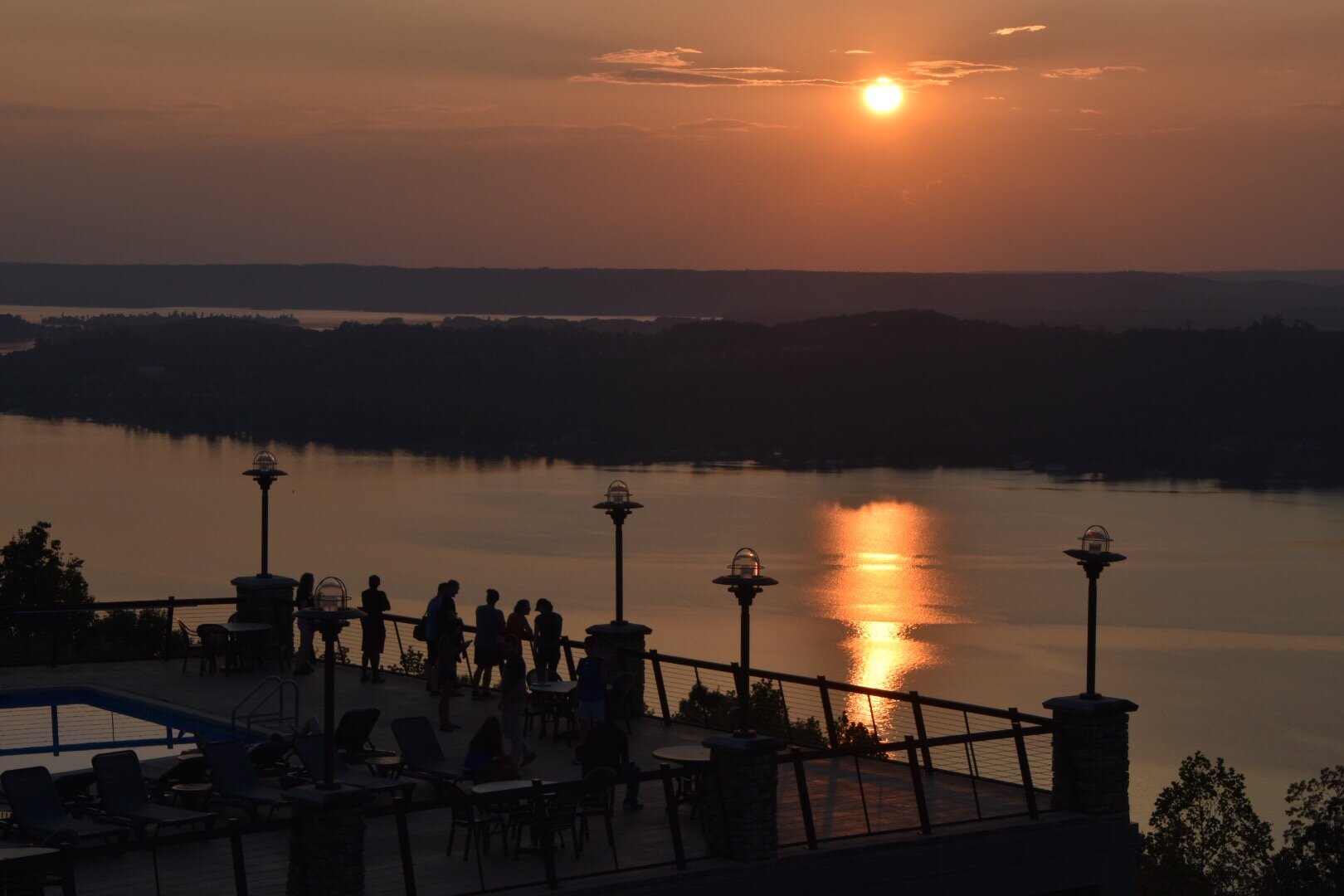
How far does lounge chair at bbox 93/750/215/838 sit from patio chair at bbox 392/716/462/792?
8.20ft

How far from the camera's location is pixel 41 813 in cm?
1455

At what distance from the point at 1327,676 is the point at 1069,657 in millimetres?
13619

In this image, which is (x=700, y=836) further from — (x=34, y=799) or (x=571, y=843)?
(x=34, y=799)

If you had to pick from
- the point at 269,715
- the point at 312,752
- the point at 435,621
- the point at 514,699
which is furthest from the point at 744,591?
the point at 269,715

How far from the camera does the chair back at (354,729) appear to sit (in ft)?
58.0

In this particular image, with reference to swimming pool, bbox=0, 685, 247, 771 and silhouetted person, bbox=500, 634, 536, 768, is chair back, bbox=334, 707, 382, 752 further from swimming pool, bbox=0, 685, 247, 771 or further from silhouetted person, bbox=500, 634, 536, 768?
swimming pool, bbox=0, 685, 247, 771

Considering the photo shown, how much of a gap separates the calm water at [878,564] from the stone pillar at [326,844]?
203 feet

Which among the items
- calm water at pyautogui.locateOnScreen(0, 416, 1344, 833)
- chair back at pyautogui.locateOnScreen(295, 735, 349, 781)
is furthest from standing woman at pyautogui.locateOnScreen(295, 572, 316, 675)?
calm water at pyautogui.locateOnScreen(0, 416, 1344, 833)

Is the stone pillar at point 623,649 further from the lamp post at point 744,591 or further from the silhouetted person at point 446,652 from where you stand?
the lamp post at point 744,591

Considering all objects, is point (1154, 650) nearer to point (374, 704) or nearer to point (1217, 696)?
point (1217, 696)

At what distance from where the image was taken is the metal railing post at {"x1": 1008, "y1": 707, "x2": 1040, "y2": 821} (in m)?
15.9

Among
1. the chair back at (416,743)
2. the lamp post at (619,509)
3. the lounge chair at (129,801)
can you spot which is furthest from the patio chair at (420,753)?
the lamp post at (619,509)

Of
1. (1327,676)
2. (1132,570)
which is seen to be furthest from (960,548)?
(1327,676)

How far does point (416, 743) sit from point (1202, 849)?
43.6 metres
